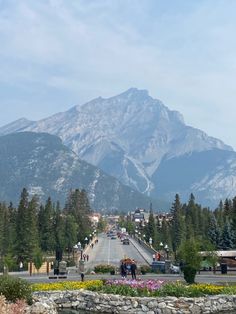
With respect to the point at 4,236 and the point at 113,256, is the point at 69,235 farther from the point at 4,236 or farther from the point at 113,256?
the point at 4,236

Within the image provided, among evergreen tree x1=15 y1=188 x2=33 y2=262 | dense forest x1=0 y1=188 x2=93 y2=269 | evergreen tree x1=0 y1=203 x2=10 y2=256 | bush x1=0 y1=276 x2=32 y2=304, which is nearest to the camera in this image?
bush x1=0 y1=276 x2=32 y2=304

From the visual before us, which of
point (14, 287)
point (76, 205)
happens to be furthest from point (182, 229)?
point (14, 287)

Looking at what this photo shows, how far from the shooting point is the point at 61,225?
Answer: 97.9 m

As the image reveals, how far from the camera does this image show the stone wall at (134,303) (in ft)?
88.2

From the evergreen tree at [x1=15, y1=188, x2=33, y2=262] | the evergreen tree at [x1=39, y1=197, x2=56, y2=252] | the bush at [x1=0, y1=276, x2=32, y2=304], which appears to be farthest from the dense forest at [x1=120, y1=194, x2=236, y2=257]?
the bush at [x1=0, y1=276, x2=32, y2=304]

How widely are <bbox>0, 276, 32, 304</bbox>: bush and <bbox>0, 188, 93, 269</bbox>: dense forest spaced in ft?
125

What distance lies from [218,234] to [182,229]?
14449 mm

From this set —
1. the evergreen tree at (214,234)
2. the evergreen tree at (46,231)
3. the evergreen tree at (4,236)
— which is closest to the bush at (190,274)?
the evergreen tree at (4,236)

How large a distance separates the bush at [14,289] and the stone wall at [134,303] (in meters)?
3.07

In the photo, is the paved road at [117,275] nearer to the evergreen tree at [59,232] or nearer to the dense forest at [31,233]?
the evergreen tree at [59,232]

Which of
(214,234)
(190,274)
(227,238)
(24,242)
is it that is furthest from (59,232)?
(190,274)

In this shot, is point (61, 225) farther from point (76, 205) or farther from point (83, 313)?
point (83, 313)

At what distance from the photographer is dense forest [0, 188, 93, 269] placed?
244 feet

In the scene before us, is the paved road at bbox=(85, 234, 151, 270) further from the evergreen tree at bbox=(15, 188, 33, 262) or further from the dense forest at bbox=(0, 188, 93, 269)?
the evergreen tree at bbox=(15, 188, 33, 262)
